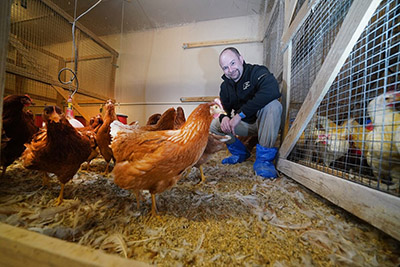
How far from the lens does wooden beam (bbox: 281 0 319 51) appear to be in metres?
1.36

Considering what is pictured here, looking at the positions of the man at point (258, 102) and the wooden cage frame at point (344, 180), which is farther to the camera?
the man at point (258, 102)

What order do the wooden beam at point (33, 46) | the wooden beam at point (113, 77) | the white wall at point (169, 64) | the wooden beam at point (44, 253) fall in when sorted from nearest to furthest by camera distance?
the wooden beam at point (44, 253) < the wooden beam at point (33, 46) < the white wall at point (169, 64) < the wooden beam at point (113, 77)

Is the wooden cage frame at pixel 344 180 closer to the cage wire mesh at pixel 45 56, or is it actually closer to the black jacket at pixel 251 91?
the black jacket at pixel 251 91

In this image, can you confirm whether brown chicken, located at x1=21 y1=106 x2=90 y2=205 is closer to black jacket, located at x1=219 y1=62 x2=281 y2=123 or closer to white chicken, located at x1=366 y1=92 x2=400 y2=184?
black jacket, located at x1=219 y1=62 x2=281 y2=123

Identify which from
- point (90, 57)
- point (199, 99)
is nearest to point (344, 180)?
point (199, 99)

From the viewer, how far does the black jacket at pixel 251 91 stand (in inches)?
68.9

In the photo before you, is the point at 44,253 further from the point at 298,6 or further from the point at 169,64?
the point at 169,64

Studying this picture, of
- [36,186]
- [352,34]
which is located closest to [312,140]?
[352,34]

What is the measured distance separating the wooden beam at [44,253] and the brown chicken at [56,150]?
69 centimetres

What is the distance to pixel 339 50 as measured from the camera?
96cm

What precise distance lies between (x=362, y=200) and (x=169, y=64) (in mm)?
4832

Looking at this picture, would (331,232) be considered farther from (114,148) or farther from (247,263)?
(114,148)

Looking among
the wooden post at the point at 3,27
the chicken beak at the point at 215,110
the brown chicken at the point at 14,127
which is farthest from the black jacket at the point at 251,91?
the brown chicken at the point at 14,127

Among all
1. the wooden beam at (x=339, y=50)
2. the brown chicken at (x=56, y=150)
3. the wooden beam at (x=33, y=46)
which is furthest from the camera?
the wooden beam at (x=33, y=46)
